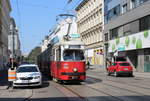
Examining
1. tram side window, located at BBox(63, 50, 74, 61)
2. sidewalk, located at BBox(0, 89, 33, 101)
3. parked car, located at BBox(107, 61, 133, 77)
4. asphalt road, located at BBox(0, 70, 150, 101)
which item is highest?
tram side window, located at BBox(63, 50, 74, 61)

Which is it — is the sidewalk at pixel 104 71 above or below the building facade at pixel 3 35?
below

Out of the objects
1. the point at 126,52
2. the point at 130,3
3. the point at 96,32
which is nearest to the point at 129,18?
the point at 130,3

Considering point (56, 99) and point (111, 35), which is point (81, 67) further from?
point (111, 35)

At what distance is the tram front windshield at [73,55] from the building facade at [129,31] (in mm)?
21992

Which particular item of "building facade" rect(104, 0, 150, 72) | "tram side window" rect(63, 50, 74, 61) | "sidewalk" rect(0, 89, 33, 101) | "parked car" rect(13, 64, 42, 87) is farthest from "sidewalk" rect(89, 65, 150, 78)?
"sidewalk" rect(0, 89, 33, 101)

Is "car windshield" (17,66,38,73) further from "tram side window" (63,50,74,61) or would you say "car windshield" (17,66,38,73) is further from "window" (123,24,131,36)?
"window" (123,24,131,36)

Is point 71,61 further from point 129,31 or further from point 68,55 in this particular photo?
point 129,31

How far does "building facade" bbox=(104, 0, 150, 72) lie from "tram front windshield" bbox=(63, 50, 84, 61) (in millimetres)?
21992

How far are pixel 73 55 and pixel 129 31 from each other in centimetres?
2913

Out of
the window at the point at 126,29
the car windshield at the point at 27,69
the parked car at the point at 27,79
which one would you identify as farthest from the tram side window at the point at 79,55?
the window at the point at 126,29

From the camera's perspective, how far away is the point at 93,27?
74.2 meters

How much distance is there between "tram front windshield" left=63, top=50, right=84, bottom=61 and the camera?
2291 centimetres

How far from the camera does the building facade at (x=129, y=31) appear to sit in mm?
44812

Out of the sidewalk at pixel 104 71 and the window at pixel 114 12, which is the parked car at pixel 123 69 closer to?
the sidewalk at pixel 104 71
